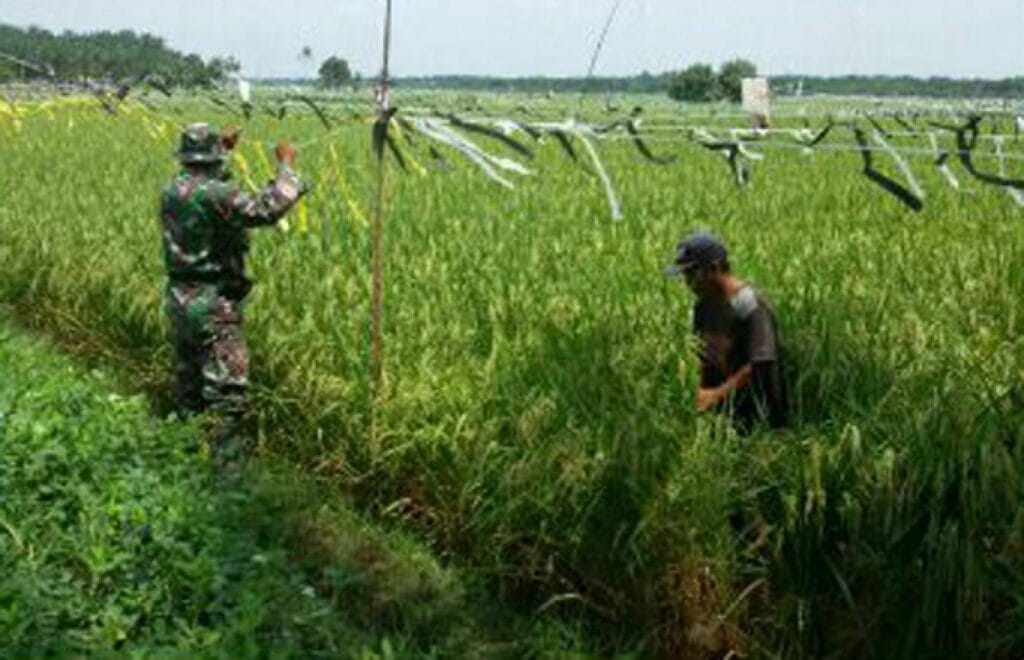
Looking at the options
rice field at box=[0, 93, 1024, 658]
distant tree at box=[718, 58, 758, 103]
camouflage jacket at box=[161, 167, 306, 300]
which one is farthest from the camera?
distant tree at box=[718, 58, 758, 103]

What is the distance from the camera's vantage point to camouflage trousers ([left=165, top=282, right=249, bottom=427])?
5801 mm

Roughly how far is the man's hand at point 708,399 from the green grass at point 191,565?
0.99m

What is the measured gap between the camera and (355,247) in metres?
8.49

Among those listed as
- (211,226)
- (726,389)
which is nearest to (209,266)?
(211,226)

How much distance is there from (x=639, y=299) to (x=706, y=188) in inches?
273

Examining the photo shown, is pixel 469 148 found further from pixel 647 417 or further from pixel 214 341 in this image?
pixel 214 341

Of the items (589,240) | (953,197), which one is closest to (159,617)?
(589,240)

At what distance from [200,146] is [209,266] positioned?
22.9 inches

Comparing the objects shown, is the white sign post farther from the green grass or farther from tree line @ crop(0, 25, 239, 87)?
tree line @ crop(0, 25, 239, 87)

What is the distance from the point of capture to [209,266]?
5.82 metres

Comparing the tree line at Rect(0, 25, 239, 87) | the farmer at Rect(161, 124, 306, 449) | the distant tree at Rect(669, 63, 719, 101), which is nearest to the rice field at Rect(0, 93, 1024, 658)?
the farmer at Rect(161, 124, 306, 449)

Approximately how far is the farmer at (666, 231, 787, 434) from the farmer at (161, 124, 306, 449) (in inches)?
87.9

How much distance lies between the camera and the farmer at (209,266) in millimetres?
5719

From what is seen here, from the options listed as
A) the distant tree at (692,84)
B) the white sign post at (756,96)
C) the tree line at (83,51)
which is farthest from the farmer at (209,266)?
the tree line at (83,51)
